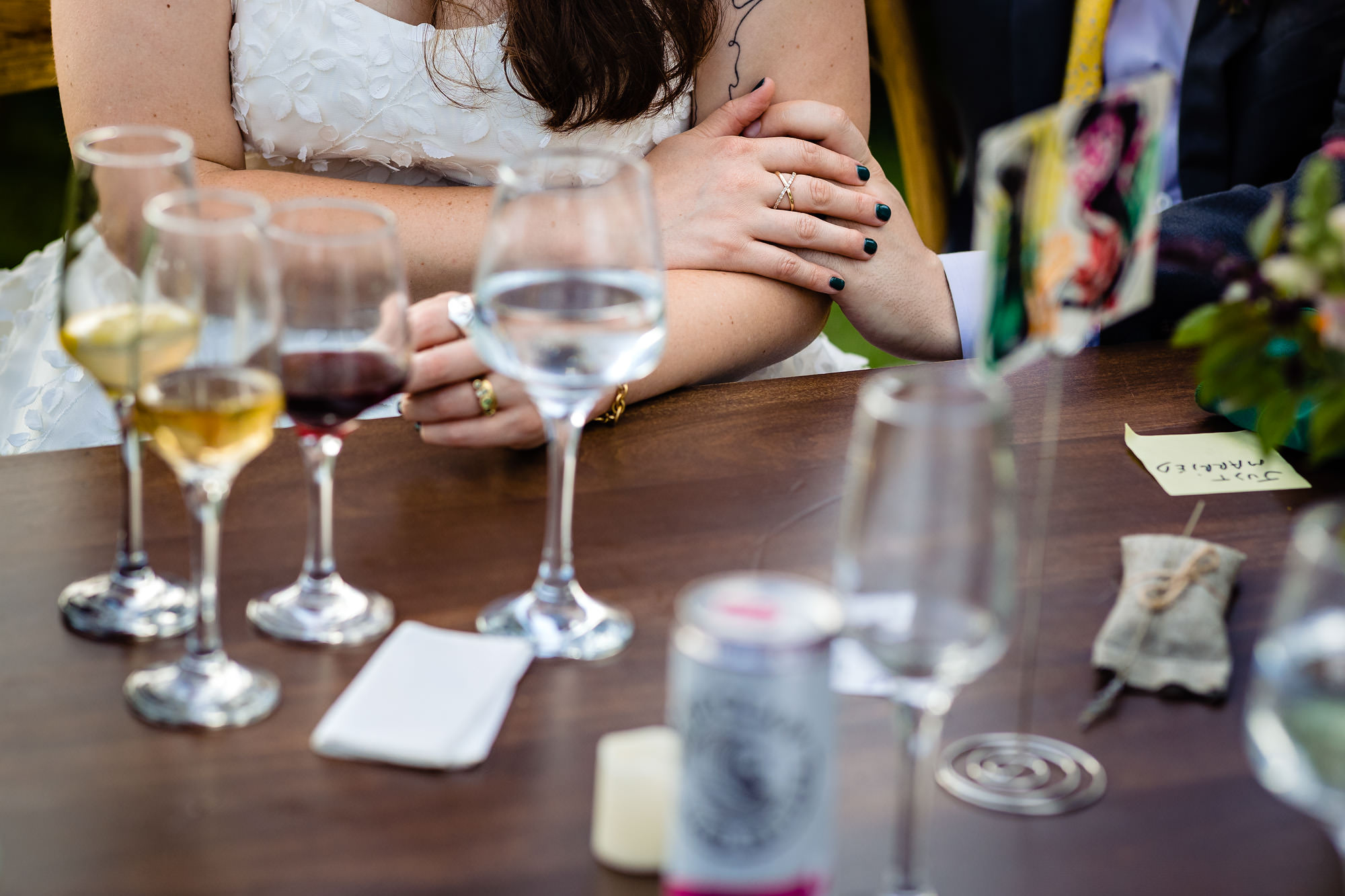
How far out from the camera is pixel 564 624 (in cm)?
72

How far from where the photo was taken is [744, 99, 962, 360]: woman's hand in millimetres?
1287

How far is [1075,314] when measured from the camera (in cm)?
68

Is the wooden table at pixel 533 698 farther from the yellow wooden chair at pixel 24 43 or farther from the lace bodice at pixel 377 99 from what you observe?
the yellow wooden chair at pixel 24 43

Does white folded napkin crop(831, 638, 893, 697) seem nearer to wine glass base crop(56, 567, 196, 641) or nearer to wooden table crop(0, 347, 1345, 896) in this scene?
wooden table crop(0, 347, 1345, 896)

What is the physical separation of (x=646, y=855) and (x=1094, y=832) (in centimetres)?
20

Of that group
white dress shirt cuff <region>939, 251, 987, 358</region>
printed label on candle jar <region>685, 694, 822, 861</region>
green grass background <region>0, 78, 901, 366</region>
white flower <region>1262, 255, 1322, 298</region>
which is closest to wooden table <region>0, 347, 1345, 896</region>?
printed label on candle jar <region>685, 694, 822, 861</region>

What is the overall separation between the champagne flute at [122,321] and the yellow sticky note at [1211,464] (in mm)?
640

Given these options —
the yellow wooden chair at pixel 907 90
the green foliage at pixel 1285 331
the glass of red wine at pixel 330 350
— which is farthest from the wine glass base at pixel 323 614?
the yellow wooden chair at pixel 907 90

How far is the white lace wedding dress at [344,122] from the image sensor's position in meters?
1.33

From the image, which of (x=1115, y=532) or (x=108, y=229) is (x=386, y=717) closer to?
(x=108, y=229)

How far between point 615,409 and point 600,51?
50 cm

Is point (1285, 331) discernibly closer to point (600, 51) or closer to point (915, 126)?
point (600, 51)

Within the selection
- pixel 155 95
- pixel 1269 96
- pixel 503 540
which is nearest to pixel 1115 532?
pixel 503 540

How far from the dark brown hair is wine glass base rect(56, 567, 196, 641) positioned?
29.7 inches
